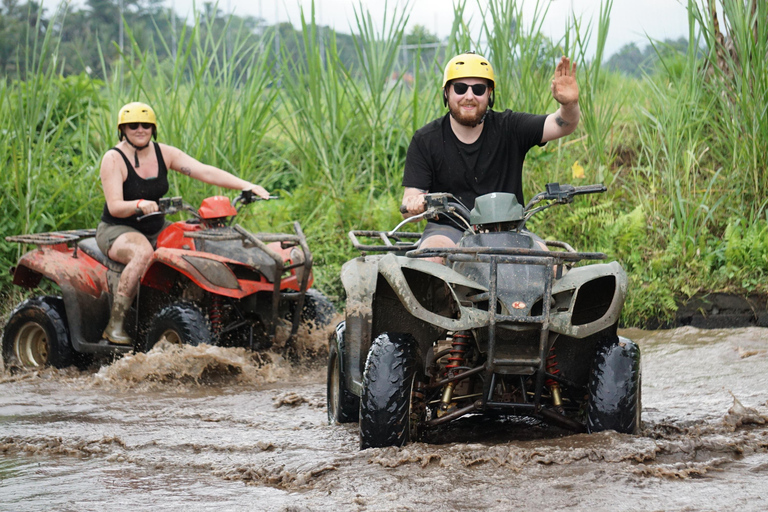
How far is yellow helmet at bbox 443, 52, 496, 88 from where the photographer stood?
468cm

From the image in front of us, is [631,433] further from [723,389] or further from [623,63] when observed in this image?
[623,63]

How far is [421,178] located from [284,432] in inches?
55.4

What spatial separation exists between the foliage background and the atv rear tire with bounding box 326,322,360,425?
3212 millimetres

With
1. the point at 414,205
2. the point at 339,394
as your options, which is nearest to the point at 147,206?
the point at 339,394

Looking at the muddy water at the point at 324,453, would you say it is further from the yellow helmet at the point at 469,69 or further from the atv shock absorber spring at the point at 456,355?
the yellow helmet at the point at 469,69

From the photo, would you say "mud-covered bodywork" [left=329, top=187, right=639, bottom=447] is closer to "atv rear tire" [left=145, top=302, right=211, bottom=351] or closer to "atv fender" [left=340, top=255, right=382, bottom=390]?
"atv fender" [left=340, top=255, right=382, bottom=390]

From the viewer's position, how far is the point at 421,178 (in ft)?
15.5

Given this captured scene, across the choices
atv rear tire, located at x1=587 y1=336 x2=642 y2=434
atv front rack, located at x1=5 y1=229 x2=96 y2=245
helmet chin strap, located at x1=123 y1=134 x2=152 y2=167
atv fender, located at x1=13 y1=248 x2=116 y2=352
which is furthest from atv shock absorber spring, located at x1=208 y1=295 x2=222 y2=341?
atv rear tire, located at x1=587 y1=336 x2=642 y2=434

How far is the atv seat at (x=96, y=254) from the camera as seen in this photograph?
22.5 ft

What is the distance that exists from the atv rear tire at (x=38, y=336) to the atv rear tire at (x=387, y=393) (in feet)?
13.2

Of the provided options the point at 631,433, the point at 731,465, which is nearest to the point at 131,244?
the point at 631,433

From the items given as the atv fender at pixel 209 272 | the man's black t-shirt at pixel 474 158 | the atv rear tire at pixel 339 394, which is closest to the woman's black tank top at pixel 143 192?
the atv fender at pixel 209 272

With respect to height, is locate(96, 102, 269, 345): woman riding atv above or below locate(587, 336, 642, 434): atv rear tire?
above

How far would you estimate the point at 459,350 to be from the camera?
12.8 ft
